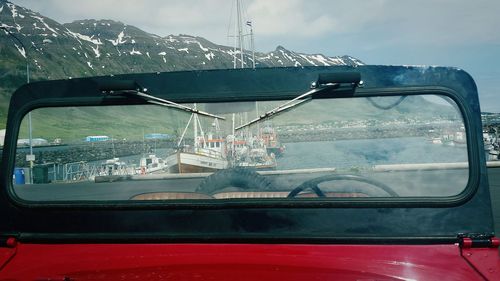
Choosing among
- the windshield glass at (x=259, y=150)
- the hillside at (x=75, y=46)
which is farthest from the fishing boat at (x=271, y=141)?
the hillside at (x=75, y=46)

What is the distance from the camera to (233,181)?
2.22 m

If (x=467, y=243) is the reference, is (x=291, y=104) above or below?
above

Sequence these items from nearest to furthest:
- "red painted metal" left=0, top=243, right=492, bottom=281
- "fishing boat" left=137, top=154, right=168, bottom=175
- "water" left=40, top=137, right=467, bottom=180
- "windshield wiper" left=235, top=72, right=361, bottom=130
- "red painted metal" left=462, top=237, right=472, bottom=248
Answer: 1. "red painted metal" left=0, top=243, right=492, bottom=281
2. "red painted metal" left=462, top=237, right=472, bottom=248
3. "windshield wiper" left=235, top=72, right=361, bottom=130
4. "water" left=40, top=137, right=467, bottom=180
5. "fishing boat" left=137, top=154, right=168, bottom=175

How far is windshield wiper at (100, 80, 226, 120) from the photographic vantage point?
2.11 m

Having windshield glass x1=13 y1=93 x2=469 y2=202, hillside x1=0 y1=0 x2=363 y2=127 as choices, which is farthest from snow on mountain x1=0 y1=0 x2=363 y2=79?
windshield glass x1=13 y1=93 x2=469 y2=202

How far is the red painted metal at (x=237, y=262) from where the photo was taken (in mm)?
1728

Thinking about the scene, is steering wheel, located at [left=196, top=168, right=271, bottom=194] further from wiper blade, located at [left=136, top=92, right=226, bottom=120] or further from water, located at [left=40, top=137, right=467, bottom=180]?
wiper blade, located at [left=136, top=92, right=226, bottom=120]

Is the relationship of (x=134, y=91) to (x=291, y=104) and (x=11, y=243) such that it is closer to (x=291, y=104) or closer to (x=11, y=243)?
(x=291, y=104)

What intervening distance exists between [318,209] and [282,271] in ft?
1.17

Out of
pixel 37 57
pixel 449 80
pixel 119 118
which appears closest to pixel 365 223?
pixel 449 80

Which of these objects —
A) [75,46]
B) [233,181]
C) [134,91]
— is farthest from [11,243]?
[75,46]

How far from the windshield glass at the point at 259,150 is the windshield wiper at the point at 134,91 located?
26 millimetres

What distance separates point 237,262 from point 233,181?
0.48 meters

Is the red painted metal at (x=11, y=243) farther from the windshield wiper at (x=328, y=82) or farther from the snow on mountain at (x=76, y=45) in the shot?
the snow on mountain at (x=76, y=45)
